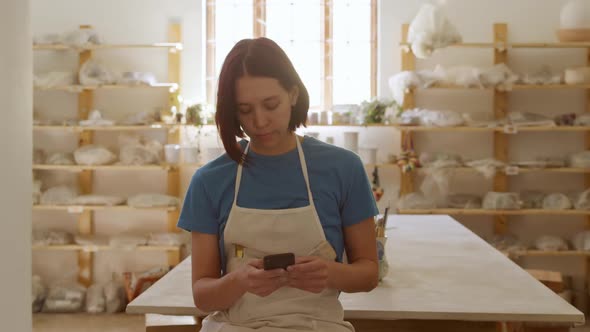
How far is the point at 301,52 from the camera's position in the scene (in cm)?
616

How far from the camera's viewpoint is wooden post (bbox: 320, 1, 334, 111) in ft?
20.1

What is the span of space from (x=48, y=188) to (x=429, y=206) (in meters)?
3.03

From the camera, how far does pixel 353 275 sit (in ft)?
5.62

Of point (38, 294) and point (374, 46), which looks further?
point (374, 46)

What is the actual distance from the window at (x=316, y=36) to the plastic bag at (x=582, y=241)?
6.30 ft

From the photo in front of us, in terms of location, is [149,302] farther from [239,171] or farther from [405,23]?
[405,23]

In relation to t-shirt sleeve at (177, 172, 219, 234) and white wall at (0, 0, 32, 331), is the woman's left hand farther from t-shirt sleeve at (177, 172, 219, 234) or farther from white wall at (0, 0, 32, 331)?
white wall at (0, 0, 32, 331)

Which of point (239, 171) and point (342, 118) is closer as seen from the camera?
point (239, 171)

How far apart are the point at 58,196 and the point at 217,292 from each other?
14.6 feet

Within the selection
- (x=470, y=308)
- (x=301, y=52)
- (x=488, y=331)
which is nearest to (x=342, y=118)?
(x=301, y=52)

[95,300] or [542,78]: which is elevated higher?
[542,78]

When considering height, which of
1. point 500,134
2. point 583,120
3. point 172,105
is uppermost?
point 172,105

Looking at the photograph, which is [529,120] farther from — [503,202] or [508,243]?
[508,243]

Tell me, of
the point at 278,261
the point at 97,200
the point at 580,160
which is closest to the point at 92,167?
the point at 97,200
